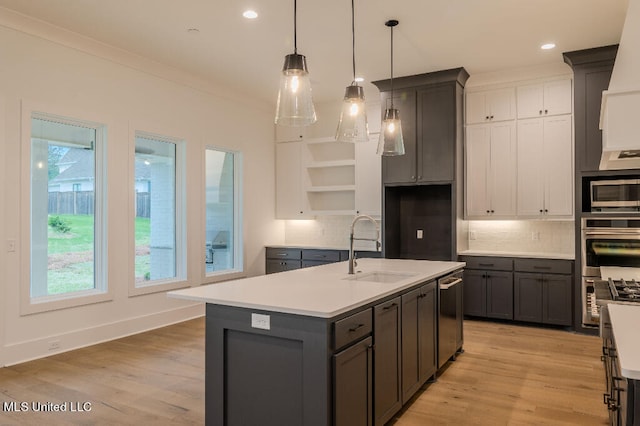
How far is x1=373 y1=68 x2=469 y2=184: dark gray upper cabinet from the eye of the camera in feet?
18.7

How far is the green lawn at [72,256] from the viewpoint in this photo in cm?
451

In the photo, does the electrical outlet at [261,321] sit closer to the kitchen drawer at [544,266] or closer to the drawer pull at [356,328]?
the drawer pull at [356,328]

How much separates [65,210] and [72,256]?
1.54ft

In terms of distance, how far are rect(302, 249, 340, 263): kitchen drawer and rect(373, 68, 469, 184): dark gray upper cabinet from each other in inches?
50.8

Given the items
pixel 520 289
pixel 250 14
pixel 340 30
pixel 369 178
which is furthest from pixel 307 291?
pixel 369 178

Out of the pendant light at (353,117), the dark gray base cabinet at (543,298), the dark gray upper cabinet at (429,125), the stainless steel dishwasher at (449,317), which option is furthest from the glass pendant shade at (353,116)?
the dark gray base cabinet at (543,298)

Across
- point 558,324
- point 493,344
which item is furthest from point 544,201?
point 493,344

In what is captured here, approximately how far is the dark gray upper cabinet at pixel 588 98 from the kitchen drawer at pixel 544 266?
3.46ft

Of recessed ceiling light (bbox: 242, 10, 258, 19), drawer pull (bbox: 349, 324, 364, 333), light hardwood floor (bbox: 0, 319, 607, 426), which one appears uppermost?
recessed ceiling light (bbox: 242, 10, 258, 19)

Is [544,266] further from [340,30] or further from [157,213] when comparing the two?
[157,213]

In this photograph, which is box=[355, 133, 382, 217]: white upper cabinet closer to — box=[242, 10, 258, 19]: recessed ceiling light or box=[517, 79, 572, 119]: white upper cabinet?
box=[517, 79, 572, 119]: white upper cabinet

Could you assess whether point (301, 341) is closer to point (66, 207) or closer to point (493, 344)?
point (493, 344)

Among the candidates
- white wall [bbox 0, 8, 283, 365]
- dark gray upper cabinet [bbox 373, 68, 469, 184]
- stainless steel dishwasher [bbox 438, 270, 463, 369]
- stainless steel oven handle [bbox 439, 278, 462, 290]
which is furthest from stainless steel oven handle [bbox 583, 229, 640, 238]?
white wall [bbox 0, 8, 283, 365]

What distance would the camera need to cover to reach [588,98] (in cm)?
504
